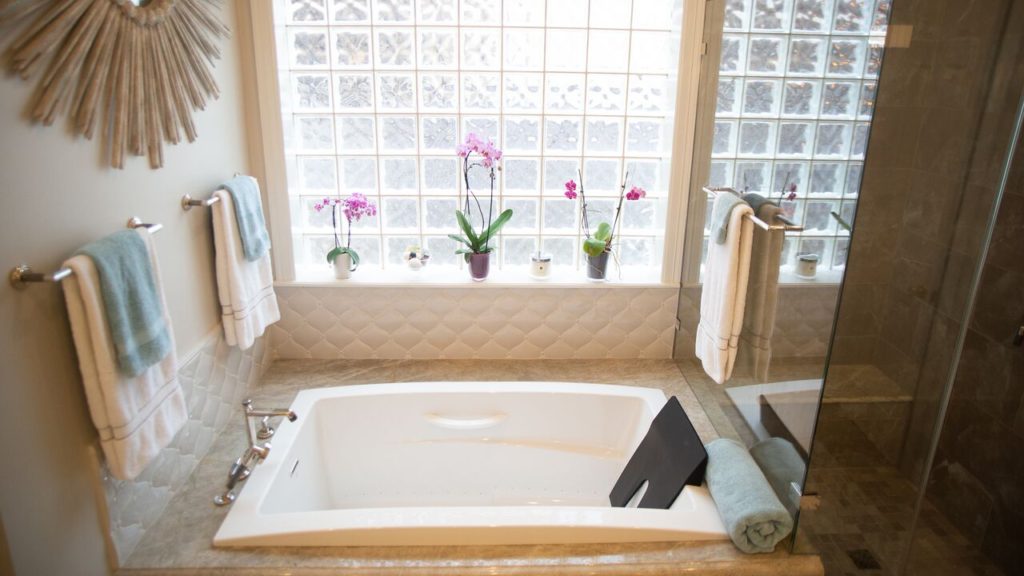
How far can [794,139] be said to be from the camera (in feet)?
6.29

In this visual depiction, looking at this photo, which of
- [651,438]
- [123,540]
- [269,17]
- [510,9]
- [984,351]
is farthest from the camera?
[510,9]

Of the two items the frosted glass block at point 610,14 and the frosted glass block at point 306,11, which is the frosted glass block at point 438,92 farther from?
the frosted glass block at point 610,14

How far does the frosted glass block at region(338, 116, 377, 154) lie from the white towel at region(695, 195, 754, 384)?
57.6 inches

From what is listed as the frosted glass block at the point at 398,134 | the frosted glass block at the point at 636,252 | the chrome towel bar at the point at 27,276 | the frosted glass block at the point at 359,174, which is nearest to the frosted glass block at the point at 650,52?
the frosted glass block at the point at 636,252

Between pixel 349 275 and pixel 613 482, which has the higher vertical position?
pixel 349 275

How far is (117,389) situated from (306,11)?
1780 mm

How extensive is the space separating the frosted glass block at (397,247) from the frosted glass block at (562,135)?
2.36ft

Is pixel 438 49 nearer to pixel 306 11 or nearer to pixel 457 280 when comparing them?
pixel 306 11

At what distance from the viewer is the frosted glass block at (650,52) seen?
2.80 meters

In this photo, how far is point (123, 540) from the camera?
1788 millimetres

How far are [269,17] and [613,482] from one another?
86.1 inches

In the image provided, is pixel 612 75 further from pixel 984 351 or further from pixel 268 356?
pixel 268 356

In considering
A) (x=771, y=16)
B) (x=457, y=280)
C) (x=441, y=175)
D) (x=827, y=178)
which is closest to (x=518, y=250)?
(x=457, y=280)

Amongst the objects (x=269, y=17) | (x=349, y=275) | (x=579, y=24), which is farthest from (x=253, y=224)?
(x=579, y=24)
